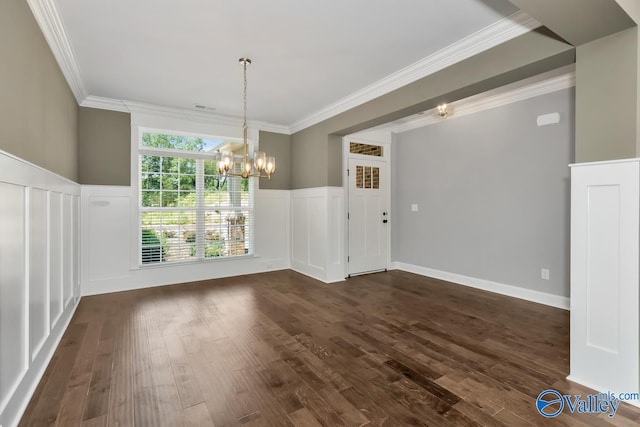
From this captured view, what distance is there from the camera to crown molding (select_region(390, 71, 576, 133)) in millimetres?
3656

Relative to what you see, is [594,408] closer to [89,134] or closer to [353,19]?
[353,19]

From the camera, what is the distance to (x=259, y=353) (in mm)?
2598

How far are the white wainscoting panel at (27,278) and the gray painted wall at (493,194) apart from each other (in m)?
4.89

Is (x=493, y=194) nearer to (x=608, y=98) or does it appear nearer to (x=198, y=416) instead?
(x=608, y=98)

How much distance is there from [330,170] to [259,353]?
316 cm

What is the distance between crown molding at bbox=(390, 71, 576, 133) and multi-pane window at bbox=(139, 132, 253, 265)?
3382 millimetres

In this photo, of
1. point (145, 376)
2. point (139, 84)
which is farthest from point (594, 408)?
point (139, 84)

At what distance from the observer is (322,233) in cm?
514

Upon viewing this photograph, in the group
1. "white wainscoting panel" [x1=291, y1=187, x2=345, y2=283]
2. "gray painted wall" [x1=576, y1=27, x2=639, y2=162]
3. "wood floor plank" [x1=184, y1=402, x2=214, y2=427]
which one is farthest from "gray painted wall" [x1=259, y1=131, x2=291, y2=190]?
"gray painted wall" [x1=576, y1=27, x2=639, y2=162]

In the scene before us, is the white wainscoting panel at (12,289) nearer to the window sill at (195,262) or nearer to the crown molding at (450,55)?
the window sill at (195,262)

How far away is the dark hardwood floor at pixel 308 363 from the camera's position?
1.84 metres

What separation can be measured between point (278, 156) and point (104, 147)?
2713 millimetres

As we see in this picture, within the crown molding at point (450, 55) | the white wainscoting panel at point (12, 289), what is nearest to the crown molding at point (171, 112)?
the crown molding at point (450, 55)


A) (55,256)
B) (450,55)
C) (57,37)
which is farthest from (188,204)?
(450,55)
